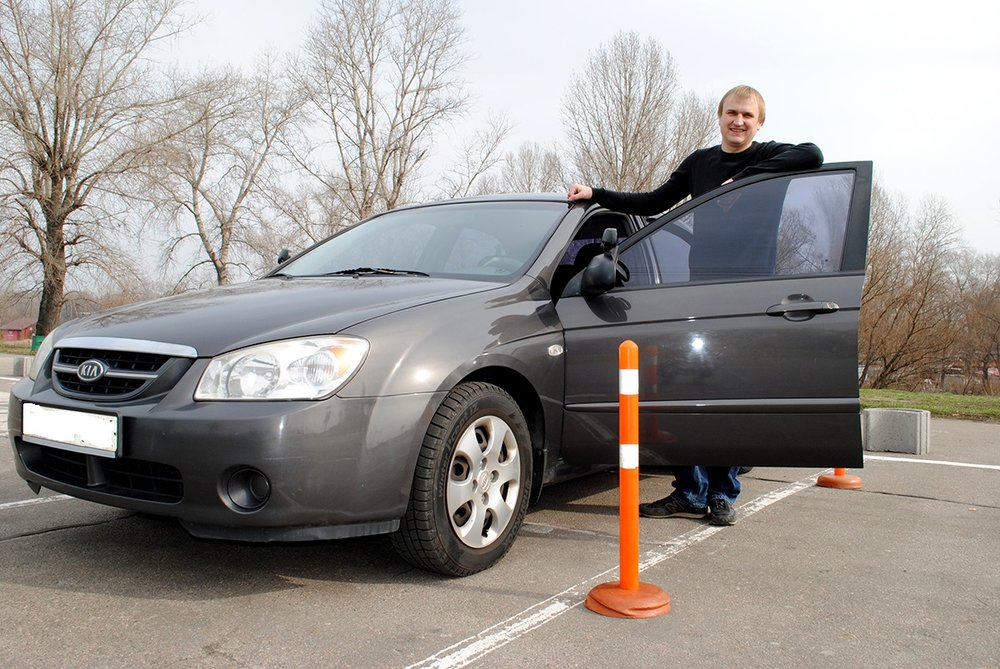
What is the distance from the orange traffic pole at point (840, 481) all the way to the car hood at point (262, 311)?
2.96 metres

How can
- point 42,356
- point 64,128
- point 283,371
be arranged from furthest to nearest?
1. point 64,128
2. point 42,356
3. point 283,371

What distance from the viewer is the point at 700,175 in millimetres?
4352

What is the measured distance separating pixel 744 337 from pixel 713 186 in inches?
46.5

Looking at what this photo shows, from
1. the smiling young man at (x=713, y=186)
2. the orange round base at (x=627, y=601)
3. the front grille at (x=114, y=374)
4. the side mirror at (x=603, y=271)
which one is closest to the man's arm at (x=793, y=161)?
the smiling young man at (x=713, y=186)

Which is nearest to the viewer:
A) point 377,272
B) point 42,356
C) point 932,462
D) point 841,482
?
point 42,356

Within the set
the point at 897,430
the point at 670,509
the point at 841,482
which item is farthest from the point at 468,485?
the point at 897,430

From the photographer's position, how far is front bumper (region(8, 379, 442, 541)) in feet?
8.35

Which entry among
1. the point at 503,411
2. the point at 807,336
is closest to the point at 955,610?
the point at 807,336

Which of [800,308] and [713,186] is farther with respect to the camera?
[713,186]

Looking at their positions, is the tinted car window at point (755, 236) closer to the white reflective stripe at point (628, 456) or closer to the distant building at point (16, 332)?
the white reflective stripe at point (628, 456)

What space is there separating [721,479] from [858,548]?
2.33 ft

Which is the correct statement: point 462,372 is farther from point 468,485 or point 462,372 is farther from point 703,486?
point 703,486

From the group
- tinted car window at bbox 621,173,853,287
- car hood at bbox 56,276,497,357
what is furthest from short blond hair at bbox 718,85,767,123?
car hood at bbox 56,276,497,357

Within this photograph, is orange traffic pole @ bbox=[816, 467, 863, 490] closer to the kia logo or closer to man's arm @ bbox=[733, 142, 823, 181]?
man's arm @ bbox=[733, 142, 823, 181]
